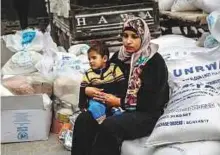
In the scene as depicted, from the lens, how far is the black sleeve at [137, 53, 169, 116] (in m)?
2.39

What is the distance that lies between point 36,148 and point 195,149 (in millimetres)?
1369

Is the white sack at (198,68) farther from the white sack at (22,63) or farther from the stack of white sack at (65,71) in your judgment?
the white sack at (22,63)

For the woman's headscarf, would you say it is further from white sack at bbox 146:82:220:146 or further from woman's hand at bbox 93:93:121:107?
white sack at bbox 146:82:220:146

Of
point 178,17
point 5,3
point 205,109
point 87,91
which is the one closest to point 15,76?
point 87,91

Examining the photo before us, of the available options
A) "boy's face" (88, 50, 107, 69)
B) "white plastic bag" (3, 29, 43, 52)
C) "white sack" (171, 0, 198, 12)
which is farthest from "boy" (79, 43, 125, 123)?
"white sack" (171, 0, 198, 12)

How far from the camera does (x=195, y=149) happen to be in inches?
84.3

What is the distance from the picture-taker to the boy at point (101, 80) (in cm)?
255

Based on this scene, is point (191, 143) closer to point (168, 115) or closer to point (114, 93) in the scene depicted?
point (168, 115)

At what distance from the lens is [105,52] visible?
103 inches

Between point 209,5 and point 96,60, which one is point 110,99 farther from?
point 209,5

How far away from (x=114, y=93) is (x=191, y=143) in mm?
553

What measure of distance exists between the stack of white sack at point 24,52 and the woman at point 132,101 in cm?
124

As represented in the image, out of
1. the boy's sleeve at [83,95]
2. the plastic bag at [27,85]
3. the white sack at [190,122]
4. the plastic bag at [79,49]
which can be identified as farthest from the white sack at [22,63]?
the white sack at [190,122]

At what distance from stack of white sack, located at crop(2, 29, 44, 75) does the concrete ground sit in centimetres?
67
